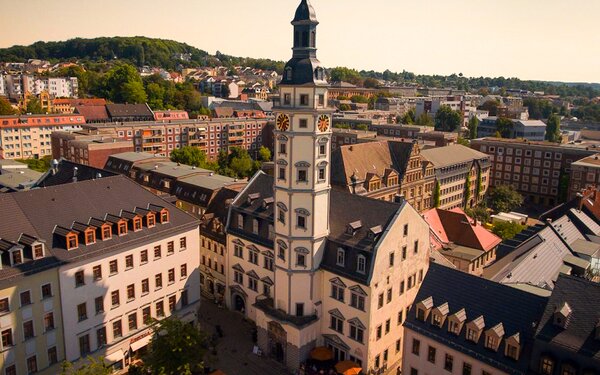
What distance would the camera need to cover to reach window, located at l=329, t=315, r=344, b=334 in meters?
53.0

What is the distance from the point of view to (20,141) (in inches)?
5595

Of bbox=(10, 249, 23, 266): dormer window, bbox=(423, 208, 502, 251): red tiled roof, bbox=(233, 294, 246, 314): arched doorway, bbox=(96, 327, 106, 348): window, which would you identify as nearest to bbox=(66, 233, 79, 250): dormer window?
bbox=(10, 249, 23, 266): dormer window

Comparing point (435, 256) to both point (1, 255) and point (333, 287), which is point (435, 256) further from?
point (1, 255)

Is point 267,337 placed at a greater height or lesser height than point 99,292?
lesser

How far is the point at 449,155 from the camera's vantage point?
12006 centimetres

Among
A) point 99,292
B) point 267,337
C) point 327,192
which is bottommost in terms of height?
point 267,337

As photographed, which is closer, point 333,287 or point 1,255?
point 1,255

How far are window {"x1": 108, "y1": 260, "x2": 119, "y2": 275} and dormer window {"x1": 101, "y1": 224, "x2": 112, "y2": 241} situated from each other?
2588mm

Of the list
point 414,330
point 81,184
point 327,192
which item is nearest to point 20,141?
point 81,184

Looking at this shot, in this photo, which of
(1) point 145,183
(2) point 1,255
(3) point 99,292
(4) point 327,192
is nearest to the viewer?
(2) point 1,255

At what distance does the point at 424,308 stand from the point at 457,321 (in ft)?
11.4

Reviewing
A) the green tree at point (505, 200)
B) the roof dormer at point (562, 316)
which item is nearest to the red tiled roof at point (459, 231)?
the roof dormer at point (562, 316)

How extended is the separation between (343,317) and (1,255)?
34.0 m

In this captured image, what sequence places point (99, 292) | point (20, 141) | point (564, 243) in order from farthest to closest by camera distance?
point (20, 141) < point (564, 243) < point (99, 292)
